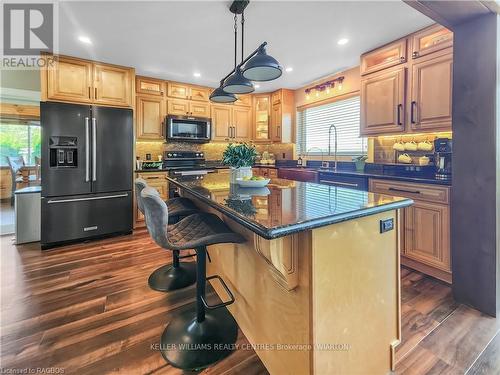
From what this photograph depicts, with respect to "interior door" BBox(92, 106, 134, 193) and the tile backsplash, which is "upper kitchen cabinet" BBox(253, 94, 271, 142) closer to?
the tile backsplash

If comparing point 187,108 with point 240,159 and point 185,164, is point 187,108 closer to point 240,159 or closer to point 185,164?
point 185,164

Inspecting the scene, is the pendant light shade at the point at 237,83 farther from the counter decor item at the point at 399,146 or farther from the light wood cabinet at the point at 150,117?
the light wood cabinet at the point at 150,117

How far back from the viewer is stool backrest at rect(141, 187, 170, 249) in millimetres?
1227

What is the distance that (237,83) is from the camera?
2176mm

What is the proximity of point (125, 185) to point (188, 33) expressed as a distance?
88.8 inches

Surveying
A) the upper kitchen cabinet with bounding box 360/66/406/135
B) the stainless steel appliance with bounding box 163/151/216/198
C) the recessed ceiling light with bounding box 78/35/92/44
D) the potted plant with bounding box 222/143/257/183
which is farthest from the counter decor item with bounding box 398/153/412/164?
the recessed ceiling light with bounding box 78/35/92/44

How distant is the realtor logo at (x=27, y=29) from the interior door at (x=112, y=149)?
886 millimetres

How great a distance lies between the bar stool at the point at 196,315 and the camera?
4.21 feet

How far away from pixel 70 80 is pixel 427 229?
4.64 m

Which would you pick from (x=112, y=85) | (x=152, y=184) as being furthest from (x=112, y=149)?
(x=112, y=85)

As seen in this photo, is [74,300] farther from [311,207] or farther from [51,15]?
[51,15]

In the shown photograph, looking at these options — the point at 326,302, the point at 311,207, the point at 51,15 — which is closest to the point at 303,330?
the point at 326,302

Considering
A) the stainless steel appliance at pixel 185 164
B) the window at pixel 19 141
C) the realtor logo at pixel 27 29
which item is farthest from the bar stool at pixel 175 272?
the window at pixel 19 141

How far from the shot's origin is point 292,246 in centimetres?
102
